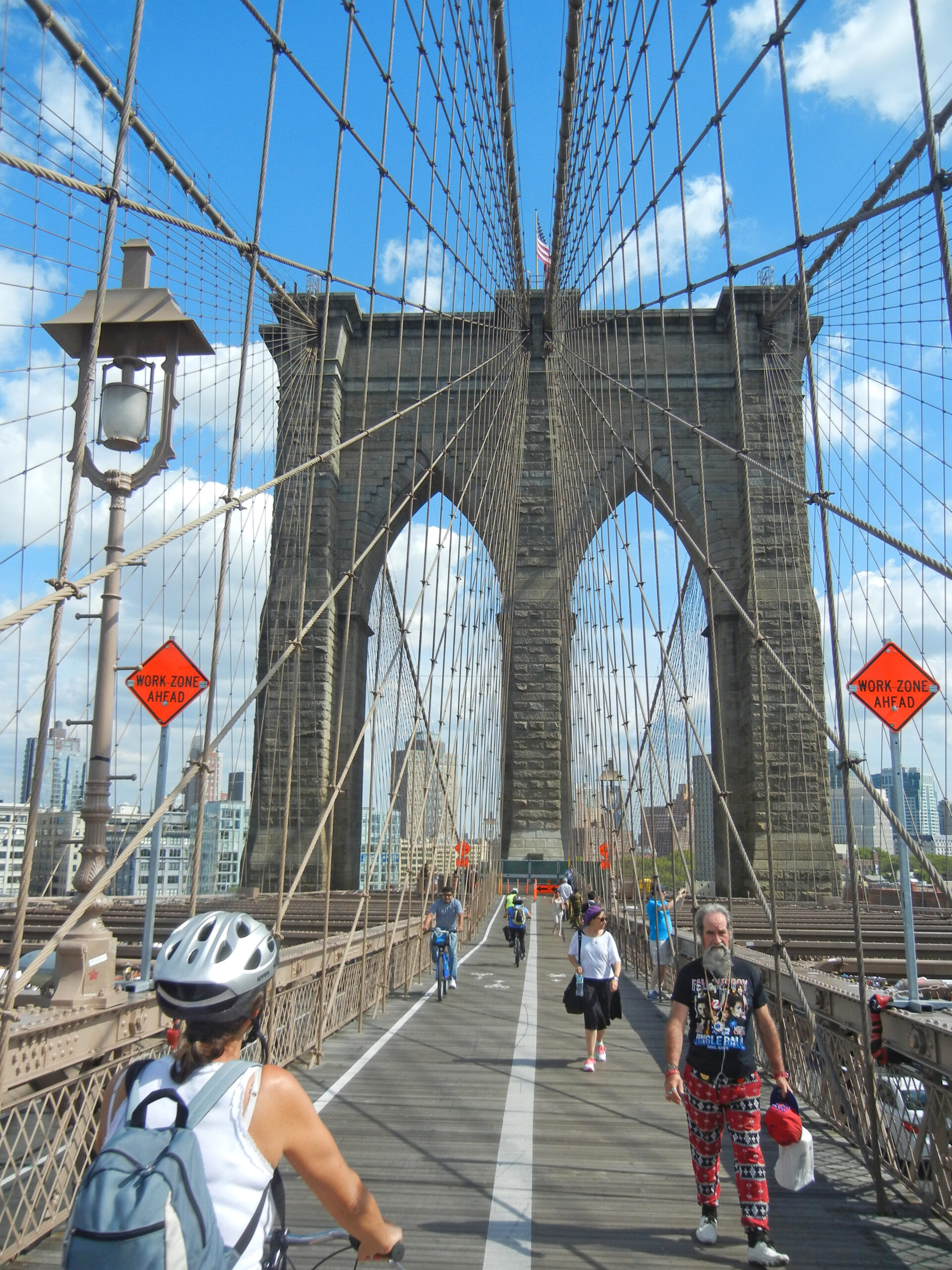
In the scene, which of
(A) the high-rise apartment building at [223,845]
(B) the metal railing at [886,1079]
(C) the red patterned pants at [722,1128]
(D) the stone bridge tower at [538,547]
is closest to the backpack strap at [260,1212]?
(C) the red patterned pants at [722,1128]

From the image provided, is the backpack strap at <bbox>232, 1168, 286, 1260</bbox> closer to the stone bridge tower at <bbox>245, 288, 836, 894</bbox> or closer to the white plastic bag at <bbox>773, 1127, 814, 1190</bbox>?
the white plastic bag at <bbox>773, 1127, 814, 1190</bbox>

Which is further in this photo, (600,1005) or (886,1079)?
(600,1005)

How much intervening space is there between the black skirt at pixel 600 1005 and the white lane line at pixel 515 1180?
422 mm

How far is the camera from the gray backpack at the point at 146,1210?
118 cm

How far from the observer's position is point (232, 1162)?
142cm

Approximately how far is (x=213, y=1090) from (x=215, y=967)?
7.9 inches

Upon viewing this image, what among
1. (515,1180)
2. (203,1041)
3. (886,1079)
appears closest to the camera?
(203,1041)

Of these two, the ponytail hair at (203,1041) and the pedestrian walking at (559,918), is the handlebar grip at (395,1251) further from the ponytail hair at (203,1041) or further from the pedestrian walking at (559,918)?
the pedestrian walking at (559,918)

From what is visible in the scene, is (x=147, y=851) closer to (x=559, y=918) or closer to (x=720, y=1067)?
(x=559, y=918)

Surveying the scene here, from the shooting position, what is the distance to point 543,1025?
7137mm

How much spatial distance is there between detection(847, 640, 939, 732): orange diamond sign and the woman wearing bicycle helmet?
4136 mm

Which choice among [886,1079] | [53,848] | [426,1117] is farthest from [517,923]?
[53,848]

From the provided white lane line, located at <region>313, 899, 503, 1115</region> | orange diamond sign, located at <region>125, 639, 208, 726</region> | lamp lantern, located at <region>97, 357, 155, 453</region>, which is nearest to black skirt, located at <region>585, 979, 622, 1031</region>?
white lane line, located at <region>313, 899, 503, 1115</region>

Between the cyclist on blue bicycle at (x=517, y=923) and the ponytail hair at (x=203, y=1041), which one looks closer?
the ponytail hair at (x=203, y=1041)
